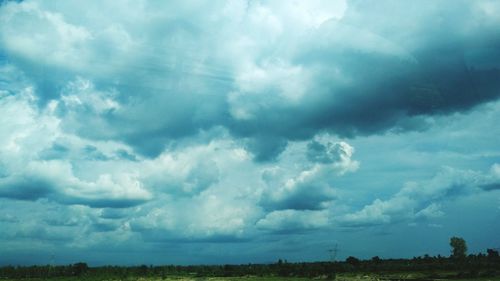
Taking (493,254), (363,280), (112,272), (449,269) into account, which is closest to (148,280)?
(112,272)

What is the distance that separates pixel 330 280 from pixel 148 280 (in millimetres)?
48228

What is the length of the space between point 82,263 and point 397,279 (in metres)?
121

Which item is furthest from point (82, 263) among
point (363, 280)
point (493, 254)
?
point (493, 254)

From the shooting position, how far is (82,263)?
594 feet

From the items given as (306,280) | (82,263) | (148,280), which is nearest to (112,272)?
Answer: (82,263)

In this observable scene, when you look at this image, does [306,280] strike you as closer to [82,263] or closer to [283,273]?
[283,273]

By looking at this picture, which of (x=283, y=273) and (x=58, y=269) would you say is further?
(x=58, y=269)

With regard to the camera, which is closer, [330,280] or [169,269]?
[330,280]

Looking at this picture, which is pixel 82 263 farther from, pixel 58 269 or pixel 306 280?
pixel 306 280

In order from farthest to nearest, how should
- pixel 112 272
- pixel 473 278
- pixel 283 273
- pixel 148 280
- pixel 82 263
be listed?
pixel 82 263
pixel 112 272
pixel 283 273
pixel 148 280
pixel 473 278

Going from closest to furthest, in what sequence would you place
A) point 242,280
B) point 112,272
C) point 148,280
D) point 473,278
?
point 473,278
point 242,280
point 148,280
point 112,272

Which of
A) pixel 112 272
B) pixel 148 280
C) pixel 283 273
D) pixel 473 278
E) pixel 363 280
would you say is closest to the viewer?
pixel 473 278

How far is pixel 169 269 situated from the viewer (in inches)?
7574

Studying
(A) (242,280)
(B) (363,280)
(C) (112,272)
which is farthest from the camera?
(C) (112,272)
